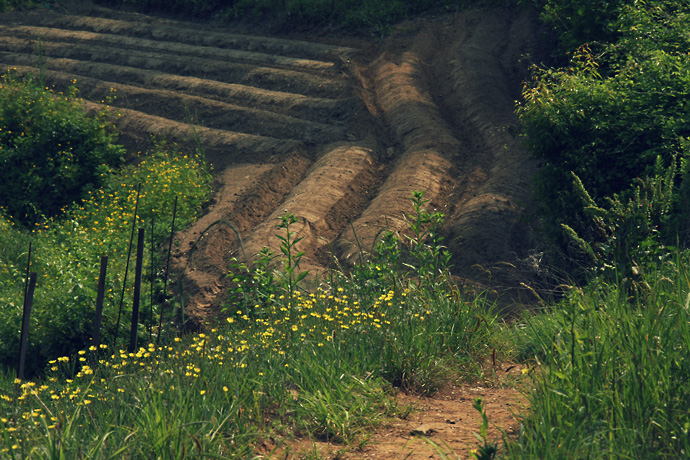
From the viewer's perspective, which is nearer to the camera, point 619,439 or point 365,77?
point 619,439

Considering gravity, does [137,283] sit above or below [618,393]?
below

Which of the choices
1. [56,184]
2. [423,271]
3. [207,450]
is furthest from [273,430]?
[56,184]

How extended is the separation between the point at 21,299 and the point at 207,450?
5878 mm

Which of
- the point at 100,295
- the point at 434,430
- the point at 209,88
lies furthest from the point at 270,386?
the point at 209,88

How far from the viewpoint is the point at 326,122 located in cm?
1175

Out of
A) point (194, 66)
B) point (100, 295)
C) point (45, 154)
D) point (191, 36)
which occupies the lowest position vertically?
point (100, 295)

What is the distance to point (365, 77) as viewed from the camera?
13250 millimetres

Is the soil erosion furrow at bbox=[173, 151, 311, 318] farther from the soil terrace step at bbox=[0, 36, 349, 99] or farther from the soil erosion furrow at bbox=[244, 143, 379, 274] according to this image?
the soil terrace step at bbox=[0, 36, 349, 99]

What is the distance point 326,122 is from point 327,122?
0.02 m

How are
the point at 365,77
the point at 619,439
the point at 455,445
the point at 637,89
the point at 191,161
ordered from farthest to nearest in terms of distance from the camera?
the point at 365,77
the point at 191,161
the point at 637,89
the point at 455,445
the point at 619,439

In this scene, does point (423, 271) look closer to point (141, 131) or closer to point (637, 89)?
point (637, 89)

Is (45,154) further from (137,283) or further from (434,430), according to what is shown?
(434,430)

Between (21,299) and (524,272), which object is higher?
(524,272)

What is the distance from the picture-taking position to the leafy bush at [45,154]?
1120cm
